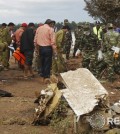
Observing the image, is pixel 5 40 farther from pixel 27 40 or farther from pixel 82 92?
pixel 82 92

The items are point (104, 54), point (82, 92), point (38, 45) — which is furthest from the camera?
point (104, 54)

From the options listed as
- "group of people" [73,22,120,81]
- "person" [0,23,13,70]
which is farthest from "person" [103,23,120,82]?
"person" [0,23,13,70]

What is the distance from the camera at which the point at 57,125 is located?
27.3 ft

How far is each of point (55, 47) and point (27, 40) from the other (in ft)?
6.36

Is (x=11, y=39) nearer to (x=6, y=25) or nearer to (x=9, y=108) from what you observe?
(x=6, y=25)

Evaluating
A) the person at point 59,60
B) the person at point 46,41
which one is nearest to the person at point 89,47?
the person at point 59,60

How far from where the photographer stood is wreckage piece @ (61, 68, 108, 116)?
7.78 metres

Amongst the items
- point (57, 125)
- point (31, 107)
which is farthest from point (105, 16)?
point (57, 125)

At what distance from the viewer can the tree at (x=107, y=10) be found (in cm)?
2109

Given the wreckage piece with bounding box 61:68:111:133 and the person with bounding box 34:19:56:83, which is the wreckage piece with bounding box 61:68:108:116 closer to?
the wreckage piece with bounding box 61:68:111:133

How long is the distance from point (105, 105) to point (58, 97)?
104 centimetres

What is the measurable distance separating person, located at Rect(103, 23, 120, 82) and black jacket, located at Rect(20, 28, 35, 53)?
2.16m

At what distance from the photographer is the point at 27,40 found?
14812 mm

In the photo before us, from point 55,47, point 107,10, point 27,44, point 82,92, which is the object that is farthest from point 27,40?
point 107,10
